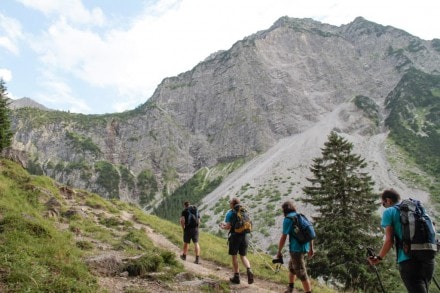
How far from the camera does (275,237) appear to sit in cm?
5272

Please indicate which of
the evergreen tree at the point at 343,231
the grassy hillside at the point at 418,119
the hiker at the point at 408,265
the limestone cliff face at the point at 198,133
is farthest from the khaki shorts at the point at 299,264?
the limestone cliff face at the point at 198,133

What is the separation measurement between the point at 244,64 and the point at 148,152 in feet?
237

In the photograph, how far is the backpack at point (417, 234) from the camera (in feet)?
22.6

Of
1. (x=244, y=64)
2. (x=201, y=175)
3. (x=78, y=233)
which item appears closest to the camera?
(x=78, y=233)

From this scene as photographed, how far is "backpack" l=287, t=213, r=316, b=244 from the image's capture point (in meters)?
9.84

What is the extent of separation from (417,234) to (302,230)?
3.37 metres

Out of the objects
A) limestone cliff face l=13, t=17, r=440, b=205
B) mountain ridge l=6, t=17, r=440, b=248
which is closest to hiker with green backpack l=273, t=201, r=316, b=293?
mountain ridge l=6, t=17, r=440, b=248

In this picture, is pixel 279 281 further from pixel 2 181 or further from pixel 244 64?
pixel 244 64

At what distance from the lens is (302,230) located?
389 inches

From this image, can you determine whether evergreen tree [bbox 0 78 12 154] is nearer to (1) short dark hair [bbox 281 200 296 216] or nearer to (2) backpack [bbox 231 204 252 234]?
(2) backpack [bbox 231 204 252 234]

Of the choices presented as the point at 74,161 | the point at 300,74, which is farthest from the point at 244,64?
the point at 74,161

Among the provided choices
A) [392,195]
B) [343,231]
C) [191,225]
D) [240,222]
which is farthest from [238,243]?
[343,231]

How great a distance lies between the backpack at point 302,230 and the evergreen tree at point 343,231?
9.35m

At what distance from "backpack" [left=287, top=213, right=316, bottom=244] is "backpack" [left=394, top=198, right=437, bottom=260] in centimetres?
287
